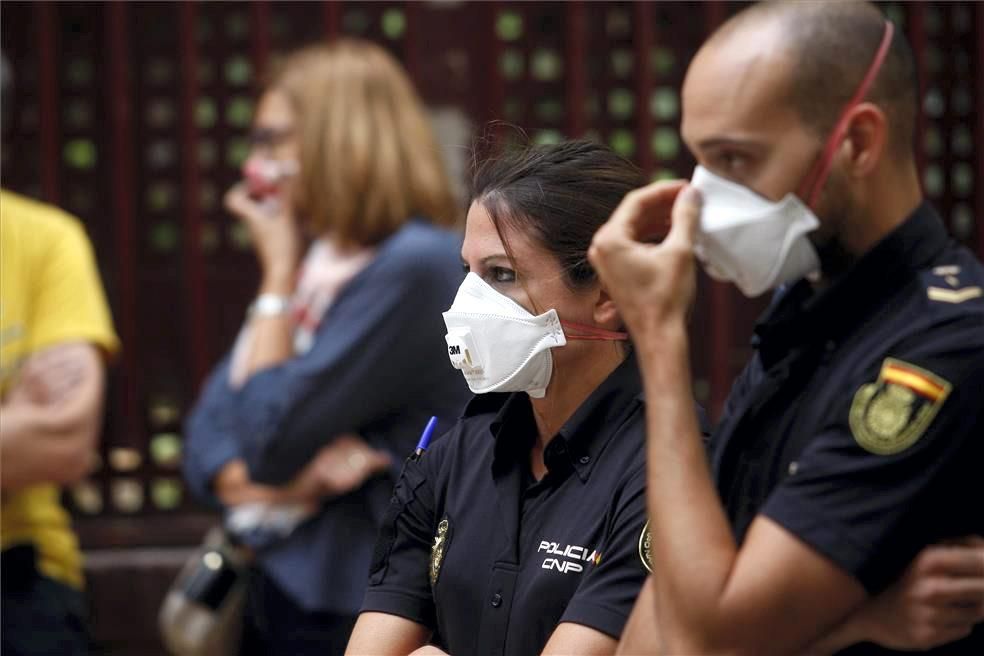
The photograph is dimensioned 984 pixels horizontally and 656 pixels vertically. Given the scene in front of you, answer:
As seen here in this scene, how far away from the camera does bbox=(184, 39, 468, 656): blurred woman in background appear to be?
3.75 metres

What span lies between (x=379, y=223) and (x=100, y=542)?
184 cm

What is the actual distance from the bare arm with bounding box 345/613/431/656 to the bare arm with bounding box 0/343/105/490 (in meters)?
1.72

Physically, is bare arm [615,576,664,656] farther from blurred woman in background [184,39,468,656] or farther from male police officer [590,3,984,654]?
blurred woman in background [184,39,468,656]

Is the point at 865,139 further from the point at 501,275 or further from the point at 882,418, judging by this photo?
the point at 501,275

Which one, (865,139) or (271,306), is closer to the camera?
(865,139)

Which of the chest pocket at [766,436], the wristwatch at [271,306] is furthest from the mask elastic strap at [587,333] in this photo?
the wristwatch at [271,306]

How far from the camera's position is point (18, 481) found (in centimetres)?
390

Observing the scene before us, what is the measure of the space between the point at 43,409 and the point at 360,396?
0.83 m

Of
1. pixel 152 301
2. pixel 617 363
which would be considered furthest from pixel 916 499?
pixel 152 301

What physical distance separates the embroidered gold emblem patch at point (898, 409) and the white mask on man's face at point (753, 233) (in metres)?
0.19

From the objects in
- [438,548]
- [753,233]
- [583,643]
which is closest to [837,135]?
[753,233]

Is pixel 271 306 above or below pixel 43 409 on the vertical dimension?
above

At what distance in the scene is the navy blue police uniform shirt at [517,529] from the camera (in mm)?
2238

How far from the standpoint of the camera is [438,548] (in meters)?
2.42
